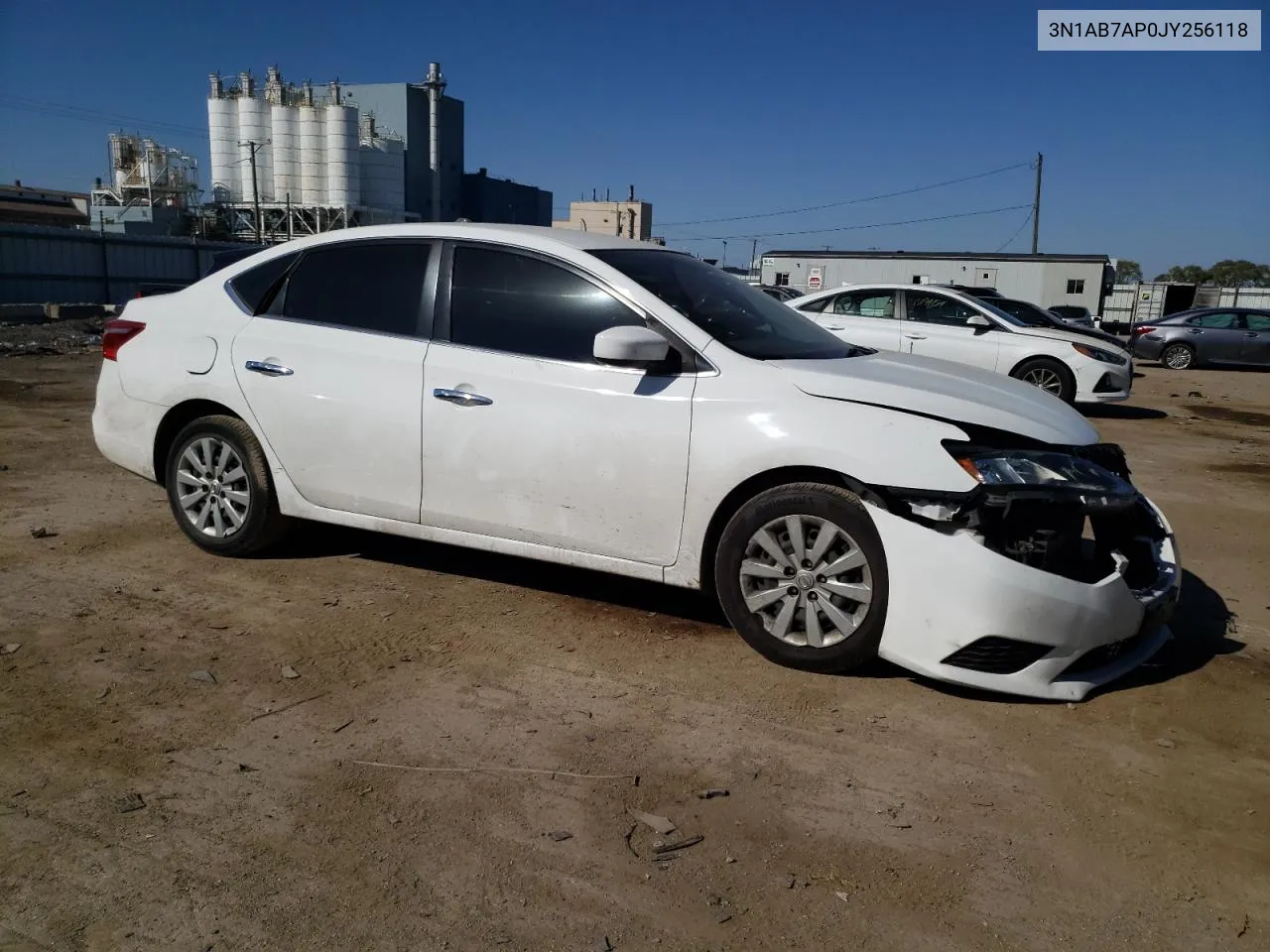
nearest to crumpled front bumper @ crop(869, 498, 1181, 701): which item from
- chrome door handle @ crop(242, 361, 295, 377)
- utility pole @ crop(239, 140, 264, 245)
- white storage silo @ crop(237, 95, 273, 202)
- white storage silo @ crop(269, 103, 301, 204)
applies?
chrome door handle @ crop(242, 361, 295, 377)

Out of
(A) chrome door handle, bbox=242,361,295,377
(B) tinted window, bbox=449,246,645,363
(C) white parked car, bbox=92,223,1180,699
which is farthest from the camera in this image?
A: (A) chrome door handle, bbox=242,361,295,377

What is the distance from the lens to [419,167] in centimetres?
6431

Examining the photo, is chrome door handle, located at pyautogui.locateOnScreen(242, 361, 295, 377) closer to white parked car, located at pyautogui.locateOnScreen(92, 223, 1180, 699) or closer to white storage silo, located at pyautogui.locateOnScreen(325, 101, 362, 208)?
white parked car, located at pyautogui.locateOnScreen(92, 223, 1180, 699)

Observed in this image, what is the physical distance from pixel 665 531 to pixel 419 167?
65.2m

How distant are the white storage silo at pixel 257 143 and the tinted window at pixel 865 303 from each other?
2090 inches

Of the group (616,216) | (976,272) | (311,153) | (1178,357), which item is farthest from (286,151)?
(1178,357)

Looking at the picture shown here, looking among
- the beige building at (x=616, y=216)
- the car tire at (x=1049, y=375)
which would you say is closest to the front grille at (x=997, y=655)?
the car tire at (x=1049, y=375)

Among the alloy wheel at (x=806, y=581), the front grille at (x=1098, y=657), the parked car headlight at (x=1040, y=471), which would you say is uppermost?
the parked car headlight at (x=1040, y=471)

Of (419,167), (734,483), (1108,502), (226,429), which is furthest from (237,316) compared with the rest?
(419,167)

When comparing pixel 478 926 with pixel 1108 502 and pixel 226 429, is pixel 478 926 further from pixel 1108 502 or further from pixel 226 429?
pixel 226 429

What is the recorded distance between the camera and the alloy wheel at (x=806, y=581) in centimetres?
370

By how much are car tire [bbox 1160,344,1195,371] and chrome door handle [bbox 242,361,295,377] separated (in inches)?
891

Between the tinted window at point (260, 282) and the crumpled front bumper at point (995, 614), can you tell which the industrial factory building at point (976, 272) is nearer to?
the tinted window at point (260, 282)

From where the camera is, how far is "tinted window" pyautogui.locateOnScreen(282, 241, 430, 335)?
15.3ft
